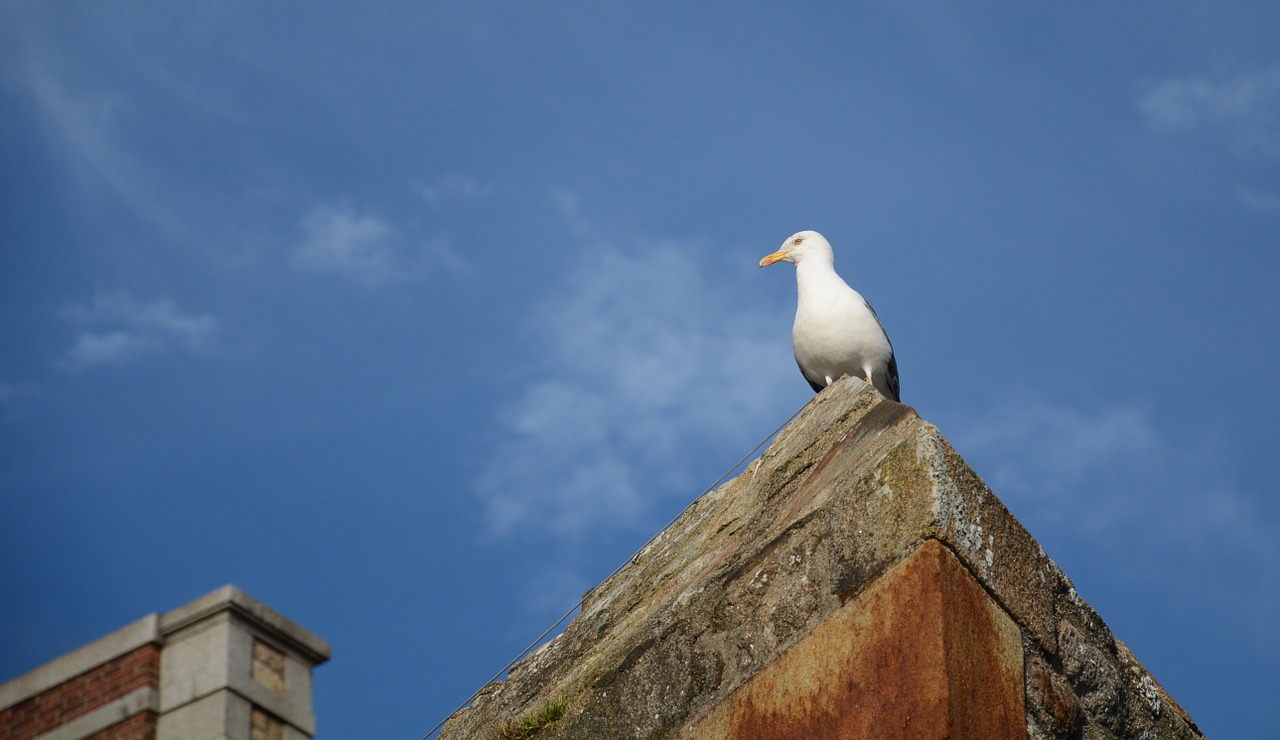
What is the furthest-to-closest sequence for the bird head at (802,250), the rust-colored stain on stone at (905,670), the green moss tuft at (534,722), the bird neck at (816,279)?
the bird head at (802,250) < the bird neck at (816,279) < the green moss tuft at (534,722) < the rust-colored stain on stone at (905,670)

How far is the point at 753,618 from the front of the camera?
4.07 m

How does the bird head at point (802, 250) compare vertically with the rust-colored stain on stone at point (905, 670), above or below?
above

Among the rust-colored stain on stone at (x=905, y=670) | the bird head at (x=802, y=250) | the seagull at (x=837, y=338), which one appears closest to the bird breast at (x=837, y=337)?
the seagull at (x=837, y=338)

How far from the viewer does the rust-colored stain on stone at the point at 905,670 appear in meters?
3.33

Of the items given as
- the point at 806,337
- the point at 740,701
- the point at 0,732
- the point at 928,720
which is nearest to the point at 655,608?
the point at 740,701

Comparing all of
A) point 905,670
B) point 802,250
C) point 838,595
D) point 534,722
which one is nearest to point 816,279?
point 802,250

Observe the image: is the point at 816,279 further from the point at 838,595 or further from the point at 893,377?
the point at 838,595

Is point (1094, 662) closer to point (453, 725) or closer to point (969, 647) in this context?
point (969, 647)

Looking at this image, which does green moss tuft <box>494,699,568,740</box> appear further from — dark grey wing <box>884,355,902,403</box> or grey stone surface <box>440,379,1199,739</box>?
dark grey wing <box>884,355,902,403</box>

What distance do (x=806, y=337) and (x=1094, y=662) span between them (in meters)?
4.75

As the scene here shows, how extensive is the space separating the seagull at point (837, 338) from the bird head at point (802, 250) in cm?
45

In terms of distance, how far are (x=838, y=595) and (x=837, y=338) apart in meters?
4.89

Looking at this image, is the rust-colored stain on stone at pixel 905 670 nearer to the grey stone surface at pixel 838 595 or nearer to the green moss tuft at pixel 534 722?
the grey stone surface at pixel 838 595

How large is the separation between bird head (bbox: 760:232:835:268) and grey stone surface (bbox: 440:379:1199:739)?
15.5 feet
